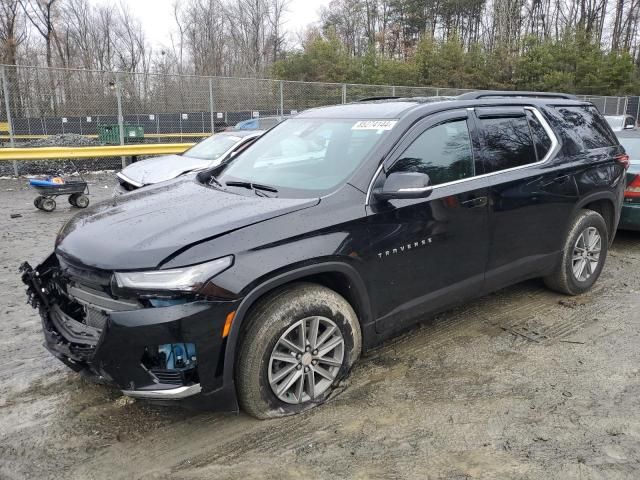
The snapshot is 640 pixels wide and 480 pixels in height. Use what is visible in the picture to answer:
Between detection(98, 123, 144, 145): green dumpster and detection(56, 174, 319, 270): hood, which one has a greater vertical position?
detection(98, 123, 144, 145): green dumpster

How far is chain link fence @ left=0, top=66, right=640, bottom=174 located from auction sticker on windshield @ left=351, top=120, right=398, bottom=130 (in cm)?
1223

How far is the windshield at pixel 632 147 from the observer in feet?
22.0

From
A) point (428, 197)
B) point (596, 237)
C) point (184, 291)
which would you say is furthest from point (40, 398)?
point (596, 237)

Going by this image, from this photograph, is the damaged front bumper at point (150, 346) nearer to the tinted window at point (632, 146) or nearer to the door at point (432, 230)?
the door at point (432, 230)

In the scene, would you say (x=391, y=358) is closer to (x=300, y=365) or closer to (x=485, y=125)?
(x=300, y=365)

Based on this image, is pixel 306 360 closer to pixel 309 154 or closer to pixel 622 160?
pixel 309 154

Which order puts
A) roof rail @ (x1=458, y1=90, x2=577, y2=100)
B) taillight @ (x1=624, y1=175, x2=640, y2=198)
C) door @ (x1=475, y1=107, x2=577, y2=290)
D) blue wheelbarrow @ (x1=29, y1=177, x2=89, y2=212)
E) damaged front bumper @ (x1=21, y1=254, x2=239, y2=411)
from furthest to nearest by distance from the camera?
blue wheelbarrow @ (x1=29, y1=177, x2=89, y2=212) < taillight @ (x1=624, y1=175, x2=640, y2=198) < roof rail @ (x1=458, y1=90, x2=577, y2=100) < door @ (x1=475, y1=107, x2=577, y2=290) < damaged front bumper @ (x1=21, y1=254, x2=239, y2=411)

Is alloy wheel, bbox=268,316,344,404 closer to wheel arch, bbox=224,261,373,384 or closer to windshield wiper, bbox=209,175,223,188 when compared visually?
wheel arch, bbox=224,261,373,384

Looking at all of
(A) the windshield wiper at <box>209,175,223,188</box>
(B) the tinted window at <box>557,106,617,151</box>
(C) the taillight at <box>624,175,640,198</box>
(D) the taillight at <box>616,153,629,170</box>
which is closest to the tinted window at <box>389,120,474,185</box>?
(A) the windshield wiper at <box>209,175,223,188</box>

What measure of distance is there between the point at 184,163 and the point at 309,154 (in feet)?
16.9

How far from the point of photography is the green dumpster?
1506cm

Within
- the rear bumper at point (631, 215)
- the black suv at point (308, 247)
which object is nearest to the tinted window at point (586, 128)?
the black suv at point (308, 247)

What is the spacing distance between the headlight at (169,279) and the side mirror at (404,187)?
1.20 meters

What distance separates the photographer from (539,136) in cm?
432
